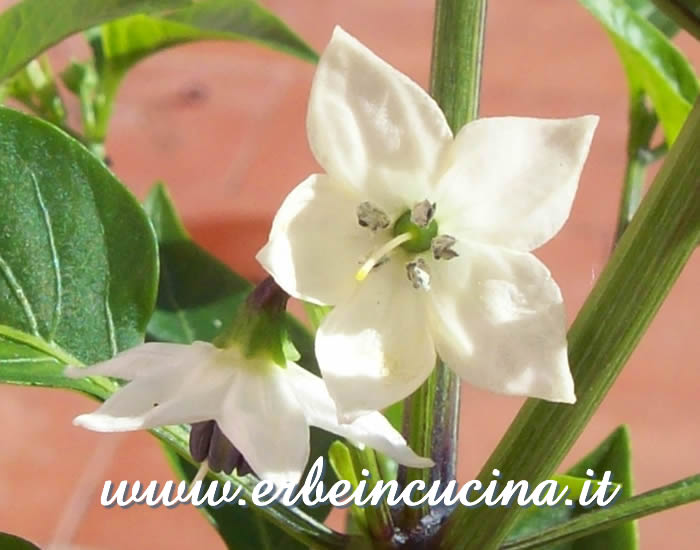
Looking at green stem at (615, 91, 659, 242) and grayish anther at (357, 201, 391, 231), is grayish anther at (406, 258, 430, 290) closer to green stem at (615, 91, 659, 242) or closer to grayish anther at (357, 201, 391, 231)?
grayish anther at (357, 201, 391, 231)

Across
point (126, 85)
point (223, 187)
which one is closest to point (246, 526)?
point (223, 187)

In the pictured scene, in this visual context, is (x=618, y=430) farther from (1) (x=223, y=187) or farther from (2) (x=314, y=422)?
(1) (x=223, y=187)

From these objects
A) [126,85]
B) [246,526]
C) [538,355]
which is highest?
[126,85]

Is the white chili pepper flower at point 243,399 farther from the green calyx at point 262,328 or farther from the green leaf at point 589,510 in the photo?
the green leaf at point 589,510

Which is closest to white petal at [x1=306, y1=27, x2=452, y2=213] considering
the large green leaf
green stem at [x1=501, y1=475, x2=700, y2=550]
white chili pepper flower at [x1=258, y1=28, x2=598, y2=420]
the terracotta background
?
white chili pepper flower at [x1=258, y1=28, x2=598, y2=420]

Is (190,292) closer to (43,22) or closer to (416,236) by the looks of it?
(43,22)

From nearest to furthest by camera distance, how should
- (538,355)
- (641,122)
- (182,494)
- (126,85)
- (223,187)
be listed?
1. (538,355)
2. (182,494)
3. (641,122)
4. (223,187)
5. (126,85)

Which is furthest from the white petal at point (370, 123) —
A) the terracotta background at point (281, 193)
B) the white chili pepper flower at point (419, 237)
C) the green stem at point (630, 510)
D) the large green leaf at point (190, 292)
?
the terracotta background at point (281, 193)
